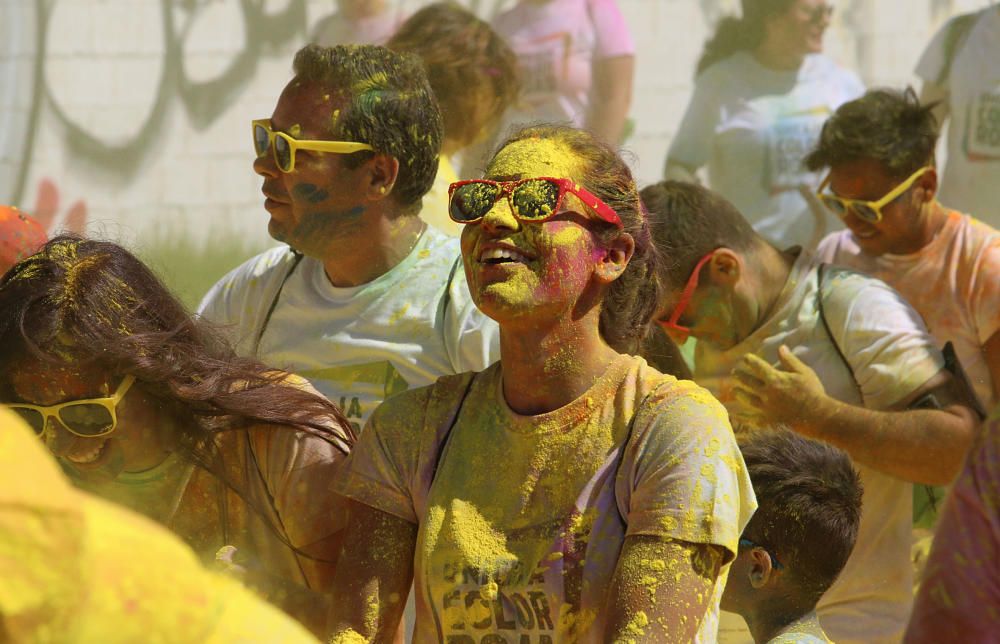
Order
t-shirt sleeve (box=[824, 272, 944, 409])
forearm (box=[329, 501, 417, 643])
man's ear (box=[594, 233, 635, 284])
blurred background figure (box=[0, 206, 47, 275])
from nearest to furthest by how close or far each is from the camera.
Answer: forearm (box=[329, 501, 417, 643]), man's ear (box=[594, 233, 635, 284]), t-shirt sleeve (box=[824, 272, 944, 409]), blurred background figure (box=[0, 206, 47, 275])

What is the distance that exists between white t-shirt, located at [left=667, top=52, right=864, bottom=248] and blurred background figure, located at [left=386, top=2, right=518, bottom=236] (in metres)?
1.63

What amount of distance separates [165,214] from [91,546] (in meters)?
6.63

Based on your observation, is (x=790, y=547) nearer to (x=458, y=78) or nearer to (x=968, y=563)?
(x=968, y=563)

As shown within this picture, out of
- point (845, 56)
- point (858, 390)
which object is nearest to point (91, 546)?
point (858, 390)

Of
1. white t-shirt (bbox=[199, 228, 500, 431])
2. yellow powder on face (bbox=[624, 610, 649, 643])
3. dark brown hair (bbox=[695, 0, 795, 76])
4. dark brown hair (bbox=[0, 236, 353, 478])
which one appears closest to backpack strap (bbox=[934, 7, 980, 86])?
dark brown hair (bbox=[695, 0, 795, 76])

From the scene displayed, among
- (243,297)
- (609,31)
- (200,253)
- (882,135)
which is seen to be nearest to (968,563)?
(243,297)

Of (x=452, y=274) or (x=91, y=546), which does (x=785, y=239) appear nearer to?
(x=452, y=274)

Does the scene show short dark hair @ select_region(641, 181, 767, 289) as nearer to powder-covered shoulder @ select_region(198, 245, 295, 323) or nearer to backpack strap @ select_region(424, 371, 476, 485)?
powder-covered shoulder @ select_region(198, 245, 295, 323)

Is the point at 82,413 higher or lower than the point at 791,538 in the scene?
higher

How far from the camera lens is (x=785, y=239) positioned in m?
6.68

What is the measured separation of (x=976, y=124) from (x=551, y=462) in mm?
4902

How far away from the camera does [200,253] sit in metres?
7.67

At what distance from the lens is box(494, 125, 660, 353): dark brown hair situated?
288cm

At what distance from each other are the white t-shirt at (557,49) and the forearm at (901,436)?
10.0ft
